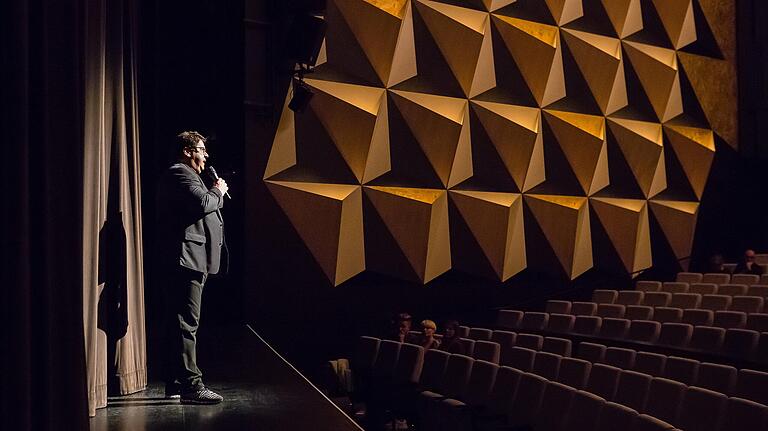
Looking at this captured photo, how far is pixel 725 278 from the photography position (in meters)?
4.96

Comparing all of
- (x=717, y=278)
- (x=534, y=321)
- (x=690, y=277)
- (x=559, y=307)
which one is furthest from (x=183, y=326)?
(x=690, y=277)

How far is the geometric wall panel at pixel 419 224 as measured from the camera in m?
4.84

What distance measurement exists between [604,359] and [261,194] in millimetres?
2367

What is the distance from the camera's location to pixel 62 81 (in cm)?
95

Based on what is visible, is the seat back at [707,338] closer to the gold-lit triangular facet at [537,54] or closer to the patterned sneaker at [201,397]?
the patterned sneaker at [201,397]

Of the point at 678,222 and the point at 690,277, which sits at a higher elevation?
the point at 678,222

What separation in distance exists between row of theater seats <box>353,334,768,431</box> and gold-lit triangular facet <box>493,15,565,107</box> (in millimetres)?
2902

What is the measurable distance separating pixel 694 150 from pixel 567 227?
1.45 m

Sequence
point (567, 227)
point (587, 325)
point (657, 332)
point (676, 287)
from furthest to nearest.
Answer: point (567, 227) → point (676, 287) → point (587, 325) → point (657, 332)

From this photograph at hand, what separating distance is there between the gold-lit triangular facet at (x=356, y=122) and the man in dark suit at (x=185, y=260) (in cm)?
269

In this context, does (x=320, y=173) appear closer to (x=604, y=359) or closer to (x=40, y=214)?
(x=604, y=359)

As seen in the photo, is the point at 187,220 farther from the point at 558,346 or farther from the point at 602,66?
the point at 602,66

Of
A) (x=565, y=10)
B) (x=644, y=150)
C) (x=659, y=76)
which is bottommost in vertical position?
(x=644, y=150)

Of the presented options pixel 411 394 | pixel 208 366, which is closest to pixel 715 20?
pixel 411 394
